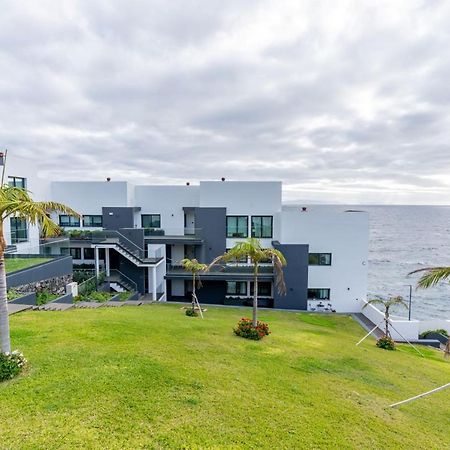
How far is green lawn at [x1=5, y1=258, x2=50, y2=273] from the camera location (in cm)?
1458

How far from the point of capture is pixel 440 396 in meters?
9.56

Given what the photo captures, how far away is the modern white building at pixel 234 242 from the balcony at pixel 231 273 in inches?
2.9

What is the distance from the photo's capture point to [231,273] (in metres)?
21.0

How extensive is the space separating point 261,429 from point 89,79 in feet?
59.1

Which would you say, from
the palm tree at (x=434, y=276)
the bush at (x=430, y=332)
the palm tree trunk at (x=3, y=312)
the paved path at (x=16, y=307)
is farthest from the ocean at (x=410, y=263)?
the paved path at (x=16, y=307)

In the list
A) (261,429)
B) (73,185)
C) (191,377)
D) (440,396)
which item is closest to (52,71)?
(73,185)

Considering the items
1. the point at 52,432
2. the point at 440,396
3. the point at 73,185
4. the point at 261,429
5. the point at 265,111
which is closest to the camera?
the point at 52,432

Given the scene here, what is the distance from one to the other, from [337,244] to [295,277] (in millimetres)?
4531

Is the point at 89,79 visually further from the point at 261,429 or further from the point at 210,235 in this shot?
the point at 261,429

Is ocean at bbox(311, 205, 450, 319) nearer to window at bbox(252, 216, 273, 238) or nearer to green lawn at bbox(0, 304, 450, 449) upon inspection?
green lawn at bbox(0, 304, 450, 449)

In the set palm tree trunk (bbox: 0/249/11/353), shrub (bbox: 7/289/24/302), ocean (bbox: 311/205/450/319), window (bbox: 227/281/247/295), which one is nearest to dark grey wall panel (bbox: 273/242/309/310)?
window (bbox: 227/281/247/295)

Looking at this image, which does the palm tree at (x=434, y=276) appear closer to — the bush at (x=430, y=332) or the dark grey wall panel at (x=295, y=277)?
the dark grey wall panel at (x=295, y=277)

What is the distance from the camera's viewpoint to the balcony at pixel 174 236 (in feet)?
74.4

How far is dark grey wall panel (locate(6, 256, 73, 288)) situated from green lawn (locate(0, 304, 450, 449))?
9.85 ft
